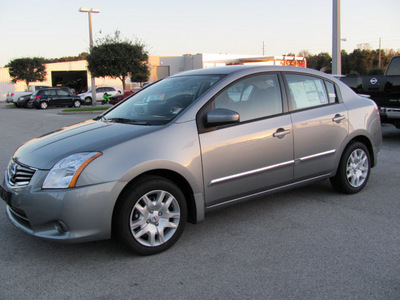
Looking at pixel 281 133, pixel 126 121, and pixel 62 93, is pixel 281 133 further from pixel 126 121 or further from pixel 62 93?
pixel 62 93

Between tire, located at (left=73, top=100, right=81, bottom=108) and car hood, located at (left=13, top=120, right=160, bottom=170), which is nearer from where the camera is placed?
car hood, located at (left=13, top=120, right=160, bottom=170)

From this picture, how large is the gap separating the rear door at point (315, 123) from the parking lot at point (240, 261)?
0.54 m

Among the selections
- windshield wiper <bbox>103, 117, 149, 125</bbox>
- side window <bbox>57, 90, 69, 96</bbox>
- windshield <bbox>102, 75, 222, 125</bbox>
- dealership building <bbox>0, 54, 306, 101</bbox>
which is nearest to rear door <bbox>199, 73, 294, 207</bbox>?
windshield <bbox>102, 75, 222, 125</bbox>

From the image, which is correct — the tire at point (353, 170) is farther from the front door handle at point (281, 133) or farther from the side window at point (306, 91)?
the front door handle at point (281, 133)

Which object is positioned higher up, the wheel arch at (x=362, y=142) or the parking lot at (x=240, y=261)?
the wheel arch at (x=362, y=142)

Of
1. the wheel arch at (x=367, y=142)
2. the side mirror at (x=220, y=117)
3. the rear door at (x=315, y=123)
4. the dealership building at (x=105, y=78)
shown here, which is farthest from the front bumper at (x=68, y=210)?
the dealership building at (x=105, y=78)

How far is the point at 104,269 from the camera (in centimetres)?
315

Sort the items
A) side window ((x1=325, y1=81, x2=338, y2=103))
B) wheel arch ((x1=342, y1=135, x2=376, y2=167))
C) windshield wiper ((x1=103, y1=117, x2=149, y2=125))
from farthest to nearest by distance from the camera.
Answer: wheel arch ((x1=342, y1=135, x2=376, y2=167))
side window ((x1=325, y1=81, x2=338, y2=103))
windshield wiper ((x1=103, y1=117, x2=149, y2=125))

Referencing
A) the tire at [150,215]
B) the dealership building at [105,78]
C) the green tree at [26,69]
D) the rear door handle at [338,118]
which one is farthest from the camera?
the green tree at [26,69]

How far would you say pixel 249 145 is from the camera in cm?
384

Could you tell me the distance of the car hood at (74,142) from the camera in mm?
3246

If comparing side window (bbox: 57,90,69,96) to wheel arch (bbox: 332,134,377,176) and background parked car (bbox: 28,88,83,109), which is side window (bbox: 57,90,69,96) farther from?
wheel arch (bbox: 332,134,377,176)

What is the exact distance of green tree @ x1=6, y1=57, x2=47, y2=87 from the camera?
44.3 metres

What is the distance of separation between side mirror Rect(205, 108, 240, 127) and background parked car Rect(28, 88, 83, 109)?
2696 cm
